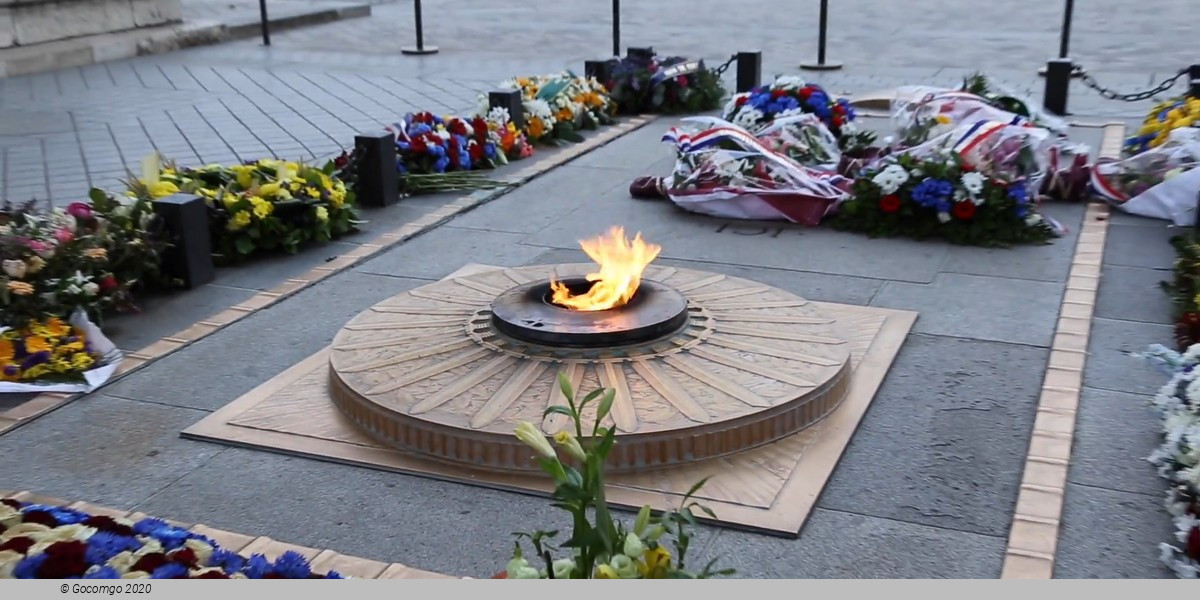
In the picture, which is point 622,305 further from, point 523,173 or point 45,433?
point 523,173

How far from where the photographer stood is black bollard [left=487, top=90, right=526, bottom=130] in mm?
7586

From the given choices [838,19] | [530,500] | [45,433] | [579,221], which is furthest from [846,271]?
[838,19]

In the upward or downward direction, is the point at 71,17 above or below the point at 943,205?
above

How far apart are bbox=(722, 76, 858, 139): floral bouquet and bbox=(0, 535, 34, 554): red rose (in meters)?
5.22

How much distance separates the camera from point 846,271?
4.97 m

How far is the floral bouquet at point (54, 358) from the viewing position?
3.78 metres

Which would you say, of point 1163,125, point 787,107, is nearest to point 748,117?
point 787,107

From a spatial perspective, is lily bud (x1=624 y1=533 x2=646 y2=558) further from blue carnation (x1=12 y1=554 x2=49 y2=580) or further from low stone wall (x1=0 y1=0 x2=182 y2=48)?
low stone wall (x1=0 y1=0 x2=182 y2=48)

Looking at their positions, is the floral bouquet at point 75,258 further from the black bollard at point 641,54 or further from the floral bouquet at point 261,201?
the black bollard at point 641,54

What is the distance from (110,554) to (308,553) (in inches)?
25.9

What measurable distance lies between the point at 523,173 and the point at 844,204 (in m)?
2.11

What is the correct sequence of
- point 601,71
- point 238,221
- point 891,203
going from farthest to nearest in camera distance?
1. point 601,71
2. point 891,203
3. point 238,221

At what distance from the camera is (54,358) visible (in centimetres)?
384

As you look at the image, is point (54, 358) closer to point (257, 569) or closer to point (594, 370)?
point (594, 370)
